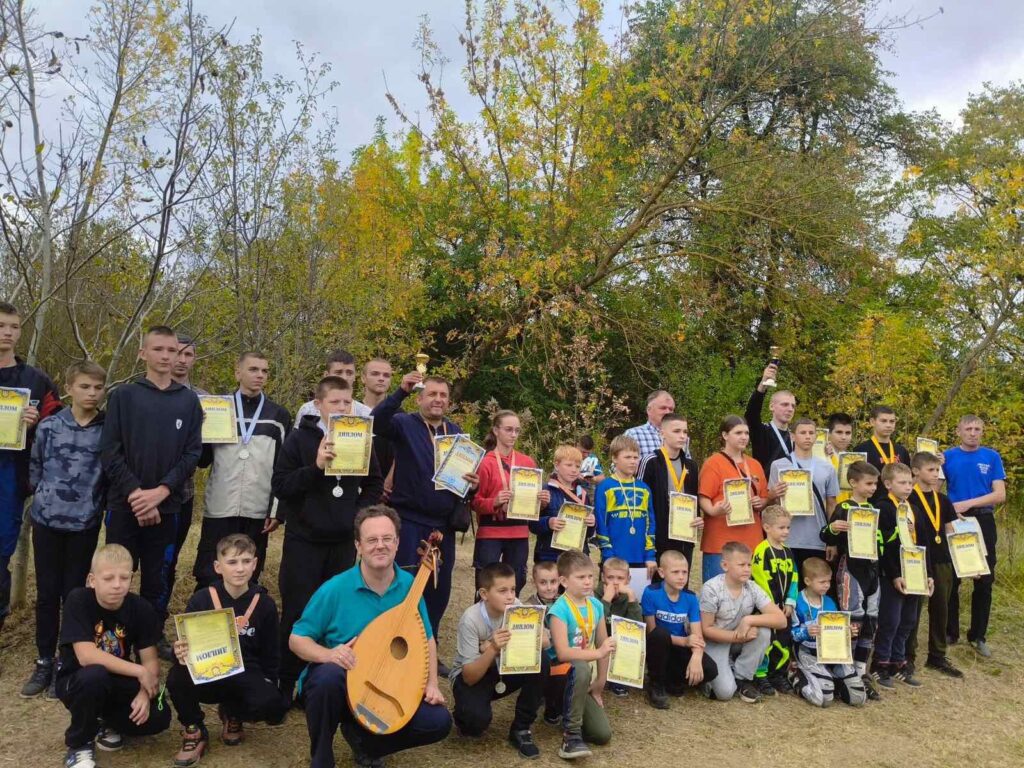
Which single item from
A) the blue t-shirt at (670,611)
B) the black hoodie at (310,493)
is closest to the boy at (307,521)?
the black hoodie at (310,493)

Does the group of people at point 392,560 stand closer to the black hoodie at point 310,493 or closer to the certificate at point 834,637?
the black hoodie at point 310,493

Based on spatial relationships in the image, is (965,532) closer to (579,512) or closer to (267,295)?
(579,512)

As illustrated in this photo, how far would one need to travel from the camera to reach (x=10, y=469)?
15.8ft

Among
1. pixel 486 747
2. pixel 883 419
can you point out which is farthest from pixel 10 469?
pixel 883 419

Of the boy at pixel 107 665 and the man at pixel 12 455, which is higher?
the man at pixel 12 455

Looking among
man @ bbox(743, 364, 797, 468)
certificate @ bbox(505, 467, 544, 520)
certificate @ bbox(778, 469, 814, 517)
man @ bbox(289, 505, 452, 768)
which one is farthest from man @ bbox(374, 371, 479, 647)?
man @ bbox(743, 364, 797, 468)

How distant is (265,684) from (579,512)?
2324mm

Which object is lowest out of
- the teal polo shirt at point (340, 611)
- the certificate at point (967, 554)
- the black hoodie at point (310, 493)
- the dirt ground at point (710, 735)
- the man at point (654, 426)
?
the dirt ground at point (710, 735)

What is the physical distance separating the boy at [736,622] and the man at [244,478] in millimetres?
2999

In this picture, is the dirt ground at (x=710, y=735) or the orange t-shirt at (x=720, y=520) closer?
the dirt ground at (x=710, y=735)

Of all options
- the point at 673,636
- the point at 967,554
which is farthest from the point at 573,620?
the point at 967,554

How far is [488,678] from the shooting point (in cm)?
453

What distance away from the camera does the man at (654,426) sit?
6.65 meters

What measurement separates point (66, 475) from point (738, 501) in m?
4.40
